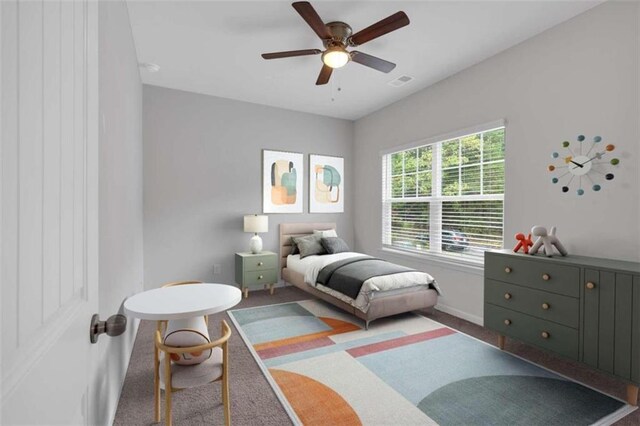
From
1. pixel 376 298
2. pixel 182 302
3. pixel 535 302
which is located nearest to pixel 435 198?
pixel 376 298

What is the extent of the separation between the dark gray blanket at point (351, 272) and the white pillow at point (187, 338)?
178 centimetres

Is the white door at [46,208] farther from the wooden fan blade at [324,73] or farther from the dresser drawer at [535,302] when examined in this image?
the dresser drawer at [535,302]

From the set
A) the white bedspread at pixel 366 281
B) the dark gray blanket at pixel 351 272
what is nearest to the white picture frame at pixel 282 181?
the white bedspread at pixel 366 281

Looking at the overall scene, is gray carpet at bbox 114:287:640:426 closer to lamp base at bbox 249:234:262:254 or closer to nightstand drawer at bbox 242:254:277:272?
nightstand drawer at bbox 242:254:277:272

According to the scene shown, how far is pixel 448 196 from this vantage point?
4.04 meters

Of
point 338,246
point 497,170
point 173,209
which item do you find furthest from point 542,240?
point 173,209

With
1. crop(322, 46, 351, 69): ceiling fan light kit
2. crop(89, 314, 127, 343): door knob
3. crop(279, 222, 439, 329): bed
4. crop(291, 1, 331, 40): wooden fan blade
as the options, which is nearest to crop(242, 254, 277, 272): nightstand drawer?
crop(279, 222, 439, 329): bed

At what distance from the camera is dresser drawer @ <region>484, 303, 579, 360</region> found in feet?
7.72

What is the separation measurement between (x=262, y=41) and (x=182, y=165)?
2176 millimetres

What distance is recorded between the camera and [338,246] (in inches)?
191

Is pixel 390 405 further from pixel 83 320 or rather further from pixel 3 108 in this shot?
pixel 3 108

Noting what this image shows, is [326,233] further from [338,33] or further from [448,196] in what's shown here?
[338,33]

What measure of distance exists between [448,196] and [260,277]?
275 centimetres

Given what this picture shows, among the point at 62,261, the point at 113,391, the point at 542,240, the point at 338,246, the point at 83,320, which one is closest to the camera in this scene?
the point at 62,261
